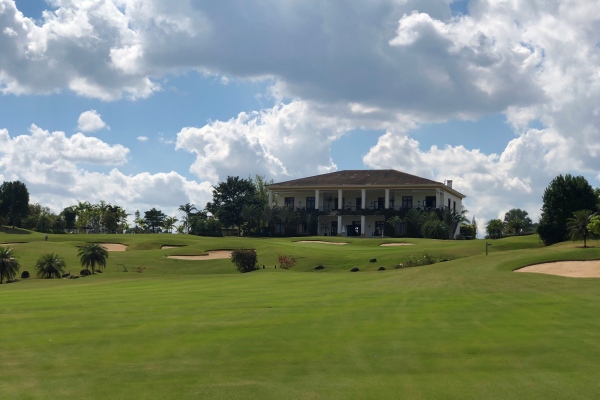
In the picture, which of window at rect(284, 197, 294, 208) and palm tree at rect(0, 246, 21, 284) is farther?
window at rect(284, 197, 294, 208)

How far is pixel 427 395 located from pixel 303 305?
13.6 meters

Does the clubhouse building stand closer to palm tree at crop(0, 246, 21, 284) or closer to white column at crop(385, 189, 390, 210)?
white column at crop(385, 189, 390, 210)

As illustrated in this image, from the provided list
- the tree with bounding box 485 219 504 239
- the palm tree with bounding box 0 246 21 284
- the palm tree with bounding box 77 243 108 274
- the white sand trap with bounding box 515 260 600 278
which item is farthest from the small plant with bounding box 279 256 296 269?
the tree with bounding box 485 219 504 239

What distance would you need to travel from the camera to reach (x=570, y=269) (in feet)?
143

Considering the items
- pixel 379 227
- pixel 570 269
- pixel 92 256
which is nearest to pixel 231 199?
pixel 379 227

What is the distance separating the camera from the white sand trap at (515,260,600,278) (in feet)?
135

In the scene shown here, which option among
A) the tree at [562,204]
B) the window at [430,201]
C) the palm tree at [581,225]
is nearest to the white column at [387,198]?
the window at [430,201]

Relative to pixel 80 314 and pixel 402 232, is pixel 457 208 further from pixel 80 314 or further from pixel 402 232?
pixel 80 314

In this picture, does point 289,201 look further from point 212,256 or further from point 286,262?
point 286,262

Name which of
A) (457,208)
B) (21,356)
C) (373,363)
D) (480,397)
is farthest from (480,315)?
(457,208)

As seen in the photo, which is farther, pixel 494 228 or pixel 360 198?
pixel 360 198

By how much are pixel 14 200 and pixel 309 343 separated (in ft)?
373

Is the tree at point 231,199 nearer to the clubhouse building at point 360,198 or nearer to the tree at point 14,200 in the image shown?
the clubhouse building at point 360,198

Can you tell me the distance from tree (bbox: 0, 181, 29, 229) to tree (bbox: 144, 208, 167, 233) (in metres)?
27.8
